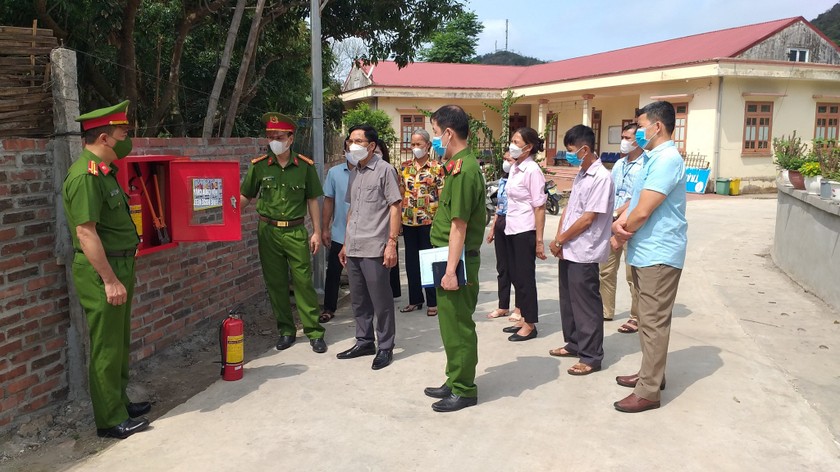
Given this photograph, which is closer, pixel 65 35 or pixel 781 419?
pixel 781 419

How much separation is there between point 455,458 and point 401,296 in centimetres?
372

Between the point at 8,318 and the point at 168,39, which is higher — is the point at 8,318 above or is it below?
below

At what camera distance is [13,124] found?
364 cm

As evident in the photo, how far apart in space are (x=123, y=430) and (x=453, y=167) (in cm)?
240

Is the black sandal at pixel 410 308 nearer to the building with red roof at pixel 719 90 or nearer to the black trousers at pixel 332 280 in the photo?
the black trousers at pixel 332 280

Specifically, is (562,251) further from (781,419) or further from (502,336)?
(781,419)

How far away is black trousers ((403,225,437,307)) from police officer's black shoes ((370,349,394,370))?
145 centimetres

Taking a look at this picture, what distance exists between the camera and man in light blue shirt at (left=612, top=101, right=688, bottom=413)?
385 cm

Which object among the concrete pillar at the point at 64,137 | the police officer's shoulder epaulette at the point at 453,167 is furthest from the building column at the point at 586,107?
the concrete pillar at the point at 64,137

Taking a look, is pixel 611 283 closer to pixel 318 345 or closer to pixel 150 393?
pixel 318 345

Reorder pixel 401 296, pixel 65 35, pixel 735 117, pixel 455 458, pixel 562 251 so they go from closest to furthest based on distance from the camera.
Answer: pixel 455 458
pixel 562 251
pixel 65 35
pixel 401 296
pixel 735 117

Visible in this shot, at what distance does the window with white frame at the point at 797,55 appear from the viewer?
65.5 ft

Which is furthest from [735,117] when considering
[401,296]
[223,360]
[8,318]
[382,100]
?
[8,318]

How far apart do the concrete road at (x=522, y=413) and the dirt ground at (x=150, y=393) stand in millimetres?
257
